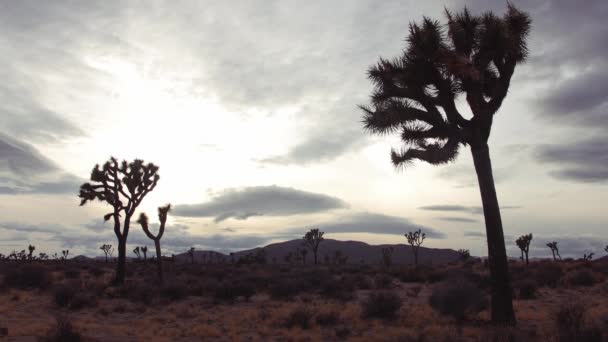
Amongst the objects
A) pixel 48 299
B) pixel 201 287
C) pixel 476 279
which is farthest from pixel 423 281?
pixel 48 299

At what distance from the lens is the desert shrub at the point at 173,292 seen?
19.1m

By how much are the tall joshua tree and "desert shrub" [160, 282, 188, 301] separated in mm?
12252

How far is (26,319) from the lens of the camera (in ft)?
46.1

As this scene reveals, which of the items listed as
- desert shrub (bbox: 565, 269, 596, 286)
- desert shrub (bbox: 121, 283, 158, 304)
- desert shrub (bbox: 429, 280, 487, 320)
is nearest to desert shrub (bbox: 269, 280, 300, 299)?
desert shrub (bbox: 121, 283, 158, 304)

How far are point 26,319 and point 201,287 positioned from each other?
8420mm

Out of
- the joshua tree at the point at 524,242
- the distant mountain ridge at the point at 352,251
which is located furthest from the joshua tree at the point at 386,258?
the distant mountain ridge at the point at 352,251

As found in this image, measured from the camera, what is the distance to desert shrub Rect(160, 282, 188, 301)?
1912 centimetres

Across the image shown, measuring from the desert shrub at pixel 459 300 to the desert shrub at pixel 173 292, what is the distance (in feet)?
37.6

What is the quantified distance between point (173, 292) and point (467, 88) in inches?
585

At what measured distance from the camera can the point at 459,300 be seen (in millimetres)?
12414

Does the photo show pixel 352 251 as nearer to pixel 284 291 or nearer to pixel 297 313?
pixel 284 291

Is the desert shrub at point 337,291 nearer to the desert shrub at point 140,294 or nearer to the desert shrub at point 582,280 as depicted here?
the desert shrub at point 140,294

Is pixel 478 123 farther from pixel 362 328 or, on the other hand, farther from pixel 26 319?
pixel 26 319

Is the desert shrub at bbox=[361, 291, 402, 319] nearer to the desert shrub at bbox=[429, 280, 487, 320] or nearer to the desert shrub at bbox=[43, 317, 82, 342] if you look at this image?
the desert shrub at bbox=[429, 280, 487, 320]
